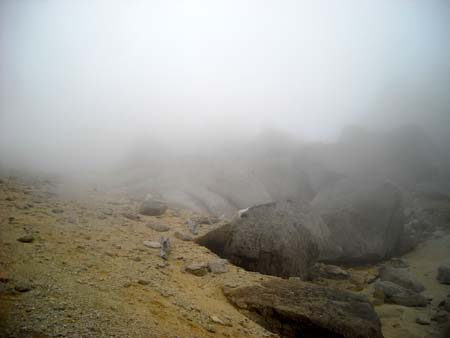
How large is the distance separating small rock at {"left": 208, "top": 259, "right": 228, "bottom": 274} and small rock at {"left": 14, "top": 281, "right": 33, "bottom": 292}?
275 cm

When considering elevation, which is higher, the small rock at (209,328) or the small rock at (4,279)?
the small rock at (4,279)

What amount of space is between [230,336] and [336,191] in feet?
28.7

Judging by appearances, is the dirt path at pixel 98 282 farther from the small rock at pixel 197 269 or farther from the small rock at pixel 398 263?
the small rock at pixel 398 263

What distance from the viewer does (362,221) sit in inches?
361

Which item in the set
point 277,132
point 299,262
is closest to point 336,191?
point 299,262

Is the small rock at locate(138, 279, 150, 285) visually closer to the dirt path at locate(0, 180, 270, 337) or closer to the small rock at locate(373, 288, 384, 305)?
the dirt path at locate(0, 180, 270, 337)

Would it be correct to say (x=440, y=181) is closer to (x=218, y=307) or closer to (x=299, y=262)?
(x=299, y=262)

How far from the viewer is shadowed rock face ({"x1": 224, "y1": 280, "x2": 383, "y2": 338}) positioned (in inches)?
150

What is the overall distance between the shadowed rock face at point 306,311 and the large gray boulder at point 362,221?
3.23 metres

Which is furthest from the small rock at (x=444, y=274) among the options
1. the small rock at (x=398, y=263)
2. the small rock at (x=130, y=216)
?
the small rock at (x=130, y=216)

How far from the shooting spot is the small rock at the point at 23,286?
2.85 metres

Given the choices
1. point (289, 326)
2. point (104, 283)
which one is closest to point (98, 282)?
point (104, 283)

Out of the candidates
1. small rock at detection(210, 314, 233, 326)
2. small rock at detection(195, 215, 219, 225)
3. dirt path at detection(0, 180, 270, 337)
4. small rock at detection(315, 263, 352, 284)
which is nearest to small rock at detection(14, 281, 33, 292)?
dirt path at detection(0, 180, 270, 337)

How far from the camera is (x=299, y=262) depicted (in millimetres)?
6215
